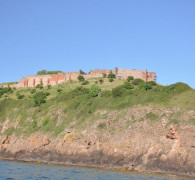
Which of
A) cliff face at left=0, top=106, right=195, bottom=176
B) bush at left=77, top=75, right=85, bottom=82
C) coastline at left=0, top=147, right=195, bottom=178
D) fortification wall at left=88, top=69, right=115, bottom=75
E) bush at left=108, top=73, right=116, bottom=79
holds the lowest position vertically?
coastline at left=0, top=147, right=195, bottom=178

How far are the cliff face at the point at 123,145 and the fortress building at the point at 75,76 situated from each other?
32751 millimetres

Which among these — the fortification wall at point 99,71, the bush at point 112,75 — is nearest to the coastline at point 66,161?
the bush at point 112,75

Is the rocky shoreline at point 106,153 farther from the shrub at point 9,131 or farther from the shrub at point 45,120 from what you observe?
the shrub at point 45,120

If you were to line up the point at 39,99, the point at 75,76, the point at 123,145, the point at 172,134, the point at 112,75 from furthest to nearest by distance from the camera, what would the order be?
1. the point at 75,76
2. the point at 112,75
3. the point at 39,99
4. the point at 123,145
5. the point at 172,134

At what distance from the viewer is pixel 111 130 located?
46469mm

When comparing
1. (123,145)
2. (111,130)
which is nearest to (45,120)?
(111,130)

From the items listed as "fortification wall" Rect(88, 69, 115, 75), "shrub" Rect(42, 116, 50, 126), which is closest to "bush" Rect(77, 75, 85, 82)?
"fortification wall" Rect(88, 69, 115, 75)

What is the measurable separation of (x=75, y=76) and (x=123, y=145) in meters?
44.1

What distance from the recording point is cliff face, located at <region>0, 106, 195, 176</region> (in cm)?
3800

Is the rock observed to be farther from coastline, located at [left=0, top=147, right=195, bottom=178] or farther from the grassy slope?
coastline, located at [left=0, top=147, right=195, bottom=178]

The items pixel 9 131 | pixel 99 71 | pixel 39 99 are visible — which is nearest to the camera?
pixel 9 131

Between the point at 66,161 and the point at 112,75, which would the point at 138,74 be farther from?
the point at 66,161

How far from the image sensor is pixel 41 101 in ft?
211

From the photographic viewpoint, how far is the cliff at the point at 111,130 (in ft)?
129
